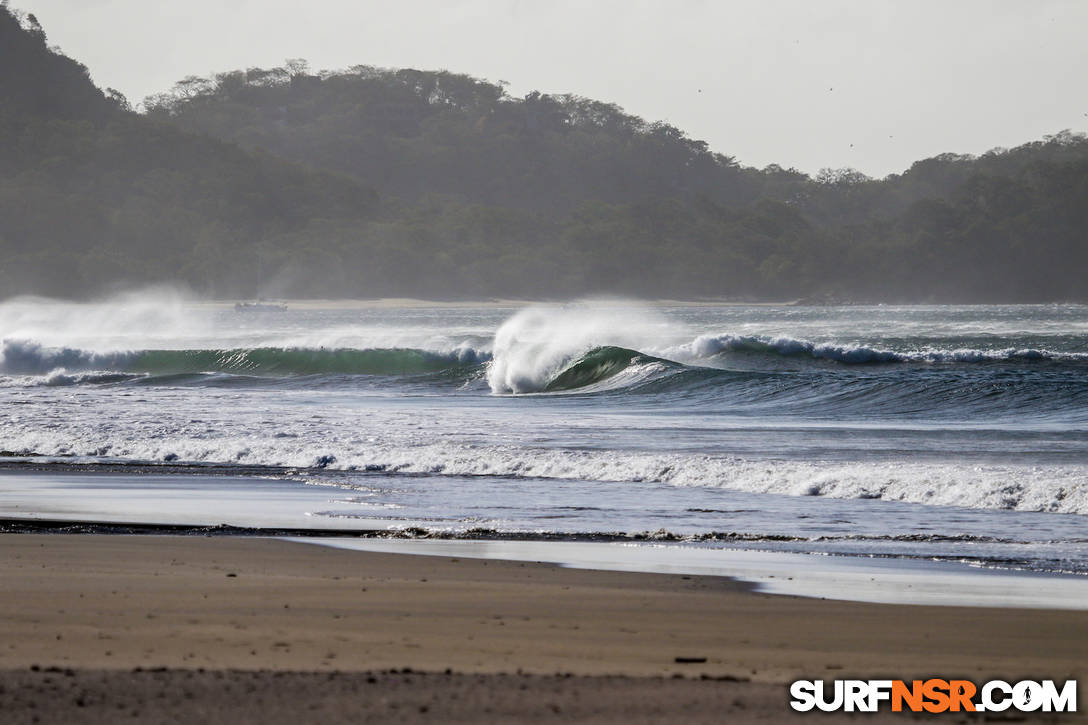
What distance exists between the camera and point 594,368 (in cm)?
2862

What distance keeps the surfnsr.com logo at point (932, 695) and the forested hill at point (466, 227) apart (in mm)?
109400

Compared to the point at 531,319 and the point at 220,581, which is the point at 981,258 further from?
the point at 220,581

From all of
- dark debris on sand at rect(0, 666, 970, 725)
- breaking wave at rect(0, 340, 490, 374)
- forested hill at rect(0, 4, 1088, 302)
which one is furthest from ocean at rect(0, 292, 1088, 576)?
forested hill at rect(0, 4, 1088, 302)

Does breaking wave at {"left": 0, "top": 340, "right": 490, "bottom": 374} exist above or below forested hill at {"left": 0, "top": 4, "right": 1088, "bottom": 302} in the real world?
below

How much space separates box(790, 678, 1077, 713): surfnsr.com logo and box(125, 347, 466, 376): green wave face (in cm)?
2798

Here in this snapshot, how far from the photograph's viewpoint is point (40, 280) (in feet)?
355

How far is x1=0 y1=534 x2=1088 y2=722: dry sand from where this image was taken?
4.57 meters

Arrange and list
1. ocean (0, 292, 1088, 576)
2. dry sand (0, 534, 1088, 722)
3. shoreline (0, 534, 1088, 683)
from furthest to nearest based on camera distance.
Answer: ocean (0, 292, 1088, 576)
shoreline (0, 534, 1088, 683)
dry sand (0, 534, 1088, 722)

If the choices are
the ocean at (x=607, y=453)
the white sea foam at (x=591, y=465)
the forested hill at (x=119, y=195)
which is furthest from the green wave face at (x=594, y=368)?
the forested hill at (x=119, y=195)

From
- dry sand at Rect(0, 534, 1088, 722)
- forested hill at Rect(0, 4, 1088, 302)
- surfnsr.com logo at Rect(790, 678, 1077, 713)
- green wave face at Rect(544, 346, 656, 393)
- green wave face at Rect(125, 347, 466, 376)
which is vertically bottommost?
surfnsr.com logo at Rect(790, 678, 1077, 713)

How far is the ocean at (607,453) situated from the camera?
9.56 m

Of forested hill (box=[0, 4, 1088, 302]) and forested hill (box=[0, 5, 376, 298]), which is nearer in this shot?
forested hill (box=[0, 5, 376, 298])

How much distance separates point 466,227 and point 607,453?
389 feet

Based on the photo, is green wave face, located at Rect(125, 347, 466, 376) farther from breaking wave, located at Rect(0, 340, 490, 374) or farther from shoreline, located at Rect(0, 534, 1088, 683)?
shoreline, located at Rect(0, 534, 1088, 683)
